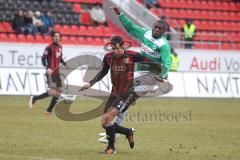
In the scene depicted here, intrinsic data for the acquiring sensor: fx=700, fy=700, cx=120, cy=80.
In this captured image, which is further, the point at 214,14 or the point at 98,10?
the point at 214,14

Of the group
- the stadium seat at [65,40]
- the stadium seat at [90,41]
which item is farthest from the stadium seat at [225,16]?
the stadium seat at [65,40]

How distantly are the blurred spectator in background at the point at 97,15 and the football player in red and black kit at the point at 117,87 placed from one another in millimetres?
22121

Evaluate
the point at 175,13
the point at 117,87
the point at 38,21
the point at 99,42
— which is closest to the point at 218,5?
the point at 175,13

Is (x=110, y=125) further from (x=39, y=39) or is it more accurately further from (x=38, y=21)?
(x=38, y=21)

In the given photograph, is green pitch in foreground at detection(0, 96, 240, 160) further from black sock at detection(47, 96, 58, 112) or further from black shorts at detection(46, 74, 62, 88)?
black shorts at detection(46, 74, 62, 88)

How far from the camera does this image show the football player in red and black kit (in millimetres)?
12672

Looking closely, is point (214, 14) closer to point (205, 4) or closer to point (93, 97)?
point (205, 4)

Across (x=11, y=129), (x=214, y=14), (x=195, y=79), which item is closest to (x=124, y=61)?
(x=11, y=129)

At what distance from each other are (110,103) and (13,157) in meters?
2.21

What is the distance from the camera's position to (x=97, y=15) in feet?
117

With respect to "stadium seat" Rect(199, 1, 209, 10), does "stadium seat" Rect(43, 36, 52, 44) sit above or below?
below

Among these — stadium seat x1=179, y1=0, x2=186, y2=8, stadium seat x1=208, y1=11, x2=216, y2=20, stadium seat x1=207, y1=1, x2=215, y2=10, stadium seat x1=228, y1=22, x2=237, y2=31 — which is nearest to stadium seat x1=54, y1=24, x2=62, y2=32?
stadium seat x1=179, y1=0, x2=186, y2=8

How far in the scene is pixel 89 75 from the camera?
29.6 metres

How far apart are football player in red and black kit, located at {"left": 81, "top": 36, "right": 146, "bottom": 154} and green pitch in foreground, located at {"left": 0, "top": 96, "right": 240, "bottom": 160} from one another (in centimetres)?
42
